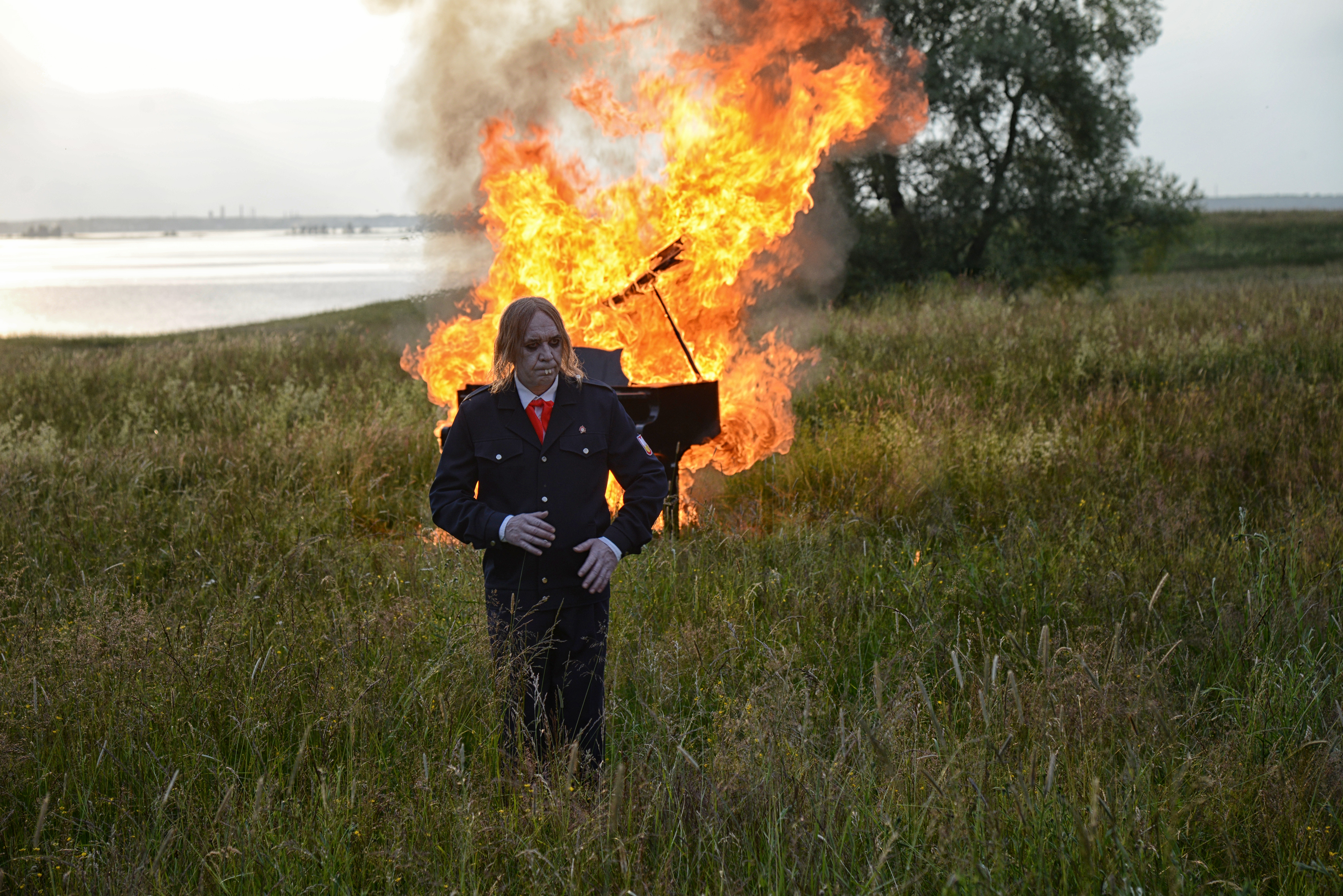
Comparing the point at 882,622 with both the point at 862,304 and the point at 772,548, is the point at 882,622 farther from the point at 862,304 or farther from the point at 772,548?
the point at 862,304

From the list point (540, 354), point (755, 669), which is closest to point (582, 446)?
point (540, 354)

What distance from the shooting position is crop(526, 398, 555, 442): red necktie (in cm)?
290

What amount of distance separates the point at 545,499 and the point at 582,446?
21cm

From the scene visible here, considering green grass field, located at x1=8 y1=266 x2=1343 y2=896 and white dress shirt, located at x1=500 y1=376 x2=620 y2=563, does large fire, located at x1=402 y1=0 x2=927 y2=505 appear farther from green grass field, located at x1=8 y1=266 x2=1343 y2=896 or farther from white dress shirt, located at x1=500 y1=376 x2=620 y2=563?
white dress shirt, located at x1=500 y1=376 x2=620 y2=563

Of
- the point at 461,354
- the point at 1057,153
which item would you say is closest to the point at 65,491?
the point at 461,354

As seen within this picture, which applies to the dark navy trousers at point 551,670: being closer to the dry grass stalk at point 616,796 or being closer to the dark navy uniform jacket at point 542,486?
the dark navy uniform jacket at point 542,486

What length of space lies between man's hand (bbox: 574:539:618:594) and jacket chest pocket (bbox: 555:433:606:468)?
0.29 meters

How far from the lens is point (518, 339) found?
9.48ft

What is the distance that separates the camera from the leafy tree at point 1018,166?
1948cm

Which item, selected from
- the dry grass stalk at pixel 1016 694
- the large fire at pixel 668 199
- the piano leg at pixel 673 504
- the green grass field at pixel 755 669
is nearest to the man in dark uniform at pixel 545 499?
Answer: the green grass field at pixel 755 669

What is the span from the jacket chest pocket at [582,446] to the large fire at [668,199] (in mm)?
3092

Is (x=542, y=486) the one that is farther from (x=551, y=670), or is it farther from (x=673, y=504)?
(x=673, y=504)

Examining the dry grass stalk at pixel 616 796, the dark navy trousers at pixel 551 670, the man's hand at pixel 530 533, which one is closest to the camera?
the dry grass stalk at pixel 616 796

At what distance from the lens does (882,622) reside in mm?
4312
